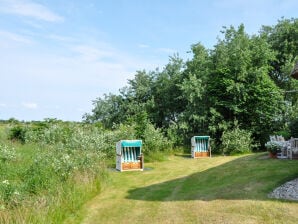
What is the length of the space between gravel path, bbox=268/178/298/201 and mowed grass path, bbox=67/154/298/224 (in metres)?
0.24

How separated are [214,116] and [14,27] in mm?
12596

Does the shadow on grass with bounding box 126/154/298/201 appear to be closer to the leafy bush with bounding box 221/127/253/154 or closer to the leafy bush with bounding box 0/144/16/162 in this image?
the leafy bush with bounding box 0/144/16/162

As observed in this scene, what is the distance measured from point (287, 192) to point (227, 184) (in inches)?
72.2

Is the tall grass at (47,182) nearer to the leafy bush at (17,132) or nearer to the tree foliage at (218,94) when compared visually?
the tree foliage at (218,94)

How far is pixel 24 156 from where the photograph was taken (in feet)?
32.9

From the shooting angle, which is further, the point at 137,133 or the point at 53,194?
the point at 137,133

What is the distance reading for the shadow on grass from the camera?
8.14 meters

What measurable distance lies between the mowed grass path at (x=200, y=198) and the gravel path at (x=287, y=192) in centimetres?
24

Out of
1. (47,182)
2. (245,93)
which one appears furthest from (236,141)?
(47,182)

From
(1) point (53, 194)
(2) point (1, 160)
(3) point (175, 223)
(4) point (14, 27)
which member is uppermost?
(4) point (14, 27)

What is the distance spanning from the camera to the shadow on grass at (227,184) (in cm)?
814

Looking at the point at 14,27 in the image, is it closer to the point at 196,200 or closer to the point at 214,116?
the point at 196,200

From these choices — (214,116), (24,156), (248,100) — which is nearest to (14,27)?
(24,156)

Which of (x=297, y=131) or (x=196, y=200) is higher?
(x=297, y=131)
